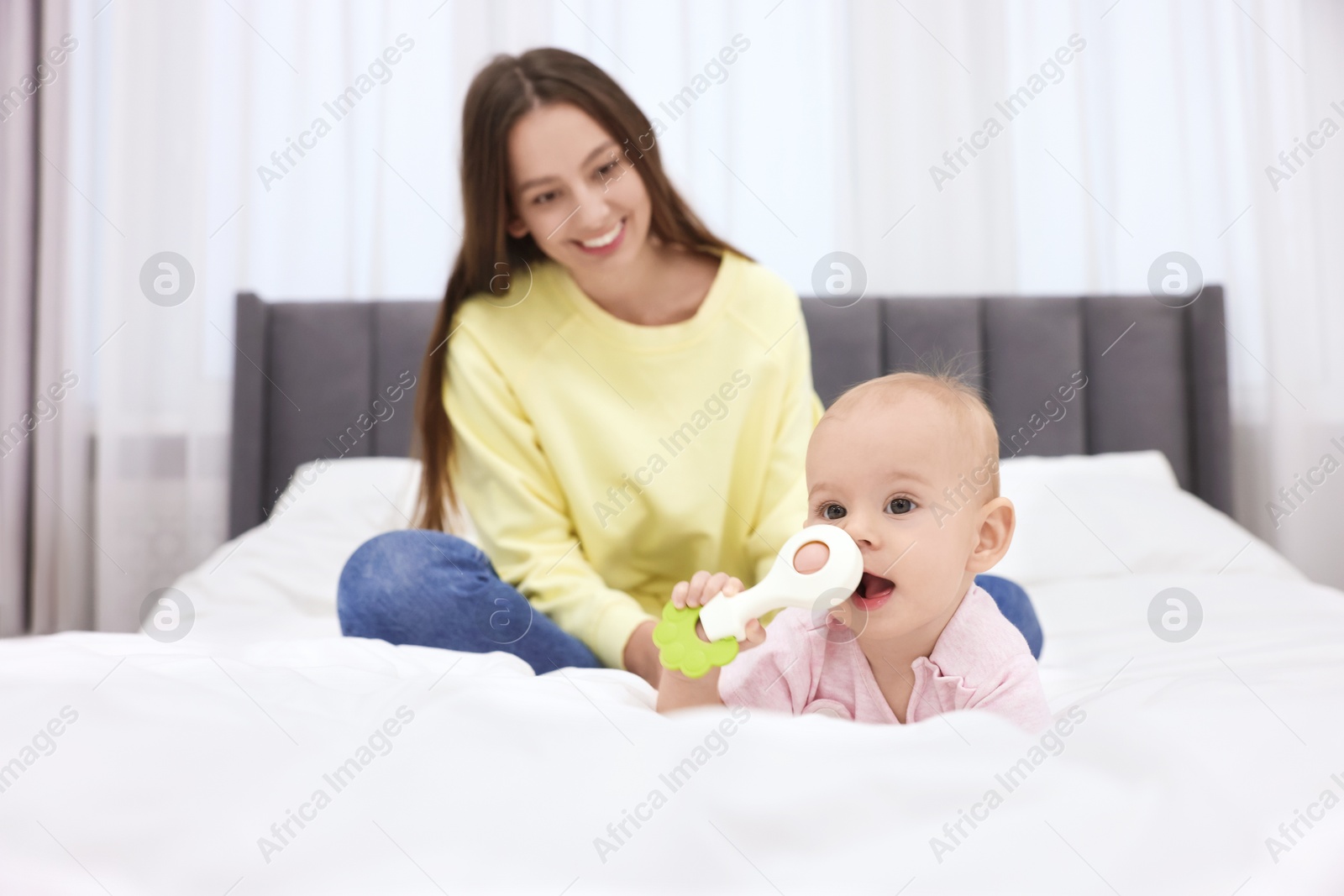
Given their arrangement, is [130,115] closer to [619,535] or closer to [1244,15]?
[619,535]

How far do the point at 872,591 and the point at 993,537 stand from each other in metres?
0.13

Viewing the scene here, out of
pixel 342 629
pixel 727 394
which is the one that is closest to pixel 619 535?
pixel 727 394

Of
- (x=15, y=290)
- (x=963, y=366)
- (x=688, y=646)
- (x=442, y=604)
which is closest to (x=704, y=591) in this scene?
(x=688, y=646)

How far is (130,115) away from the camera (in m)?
2.19

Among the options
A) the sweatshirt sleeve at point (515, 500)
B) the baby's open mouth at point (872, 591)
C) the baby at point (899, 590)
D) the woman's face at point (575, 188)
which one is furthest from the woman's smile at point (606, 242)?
the baby's open mouth at point (872, 591)

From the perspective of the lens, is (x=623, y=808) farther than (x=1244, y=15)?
No

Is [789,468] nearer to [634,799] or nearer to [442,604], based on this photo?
[442,604]

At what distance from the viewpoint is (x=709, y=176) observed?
7.23 feet

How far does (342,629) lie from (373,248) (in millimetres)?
1302

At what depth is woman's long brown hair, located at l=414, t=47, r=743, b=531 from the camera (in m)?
1.20

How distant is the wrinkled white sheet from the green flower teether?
86mm

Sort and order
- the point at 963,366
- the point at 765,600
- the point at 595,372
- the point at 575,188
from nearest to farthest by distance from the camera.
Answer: the point at 765,600, the point at 575,188, the point at 595,372, the point at 963,366

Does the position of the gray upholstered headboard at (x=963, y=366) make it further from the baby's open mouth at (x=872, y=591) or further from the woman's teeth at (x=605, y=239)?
the baby's open mouth at (x=872, y=591)

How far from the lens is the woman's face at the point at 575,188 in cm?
118
